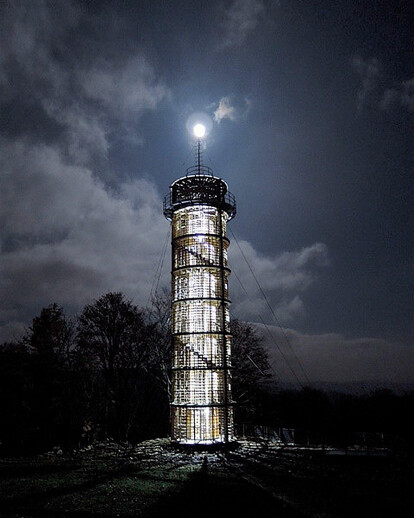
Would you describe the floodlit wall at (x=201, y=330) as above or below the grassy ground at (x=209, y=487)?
above

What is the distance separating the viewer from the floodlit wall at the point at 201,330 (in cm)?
2322

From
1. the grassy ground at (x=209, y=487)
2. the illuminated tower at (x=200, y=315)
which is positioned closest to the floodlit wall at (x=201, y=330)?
the illuminated tower at (x=200, y=315)

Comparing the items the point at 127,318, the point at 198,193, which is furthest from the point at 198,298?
the point at 127,318

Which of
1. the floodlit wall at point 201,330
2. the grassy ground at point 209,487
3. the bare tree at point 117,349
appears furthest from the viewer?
the bare tree at point 117,349

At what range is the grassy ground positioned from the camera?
407 inches

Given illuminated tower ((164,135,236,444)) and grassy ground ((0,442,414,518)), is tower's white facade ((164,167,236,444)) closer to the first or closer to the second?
illuminated tower ((164,135,236,444))

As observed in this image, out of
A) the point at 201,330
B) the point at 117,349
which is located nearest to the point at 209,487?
the point at 201,330

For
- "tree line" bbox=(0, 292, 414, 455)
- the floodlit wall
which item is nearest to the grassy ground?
the floodlit wall

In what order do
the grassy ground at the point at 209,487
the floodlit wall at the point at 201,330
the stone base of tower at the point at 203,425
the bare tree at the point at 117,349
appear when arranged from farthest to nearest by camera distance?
the bare tree at the point at 117,349, the floodlit wall at the point at 201,330, the stone base of tower at the point at 203,425, the grassy ground at the point at 209,487

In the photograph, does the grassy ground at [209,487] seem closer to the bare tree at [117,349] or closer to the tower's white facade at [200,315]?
the tower's white facade at [200,315]

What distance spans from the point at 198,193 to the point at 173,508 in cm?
1882

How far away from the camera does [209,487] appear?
12844mm

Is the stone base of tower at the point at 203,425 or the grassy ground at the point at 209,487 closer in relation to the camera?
the grassy ground at the point at 209,487

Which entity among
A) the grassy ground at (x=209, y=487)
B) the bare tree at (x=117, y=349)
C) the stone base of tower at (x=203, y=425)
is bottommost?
the grassy ground at (x=209, y=487)
